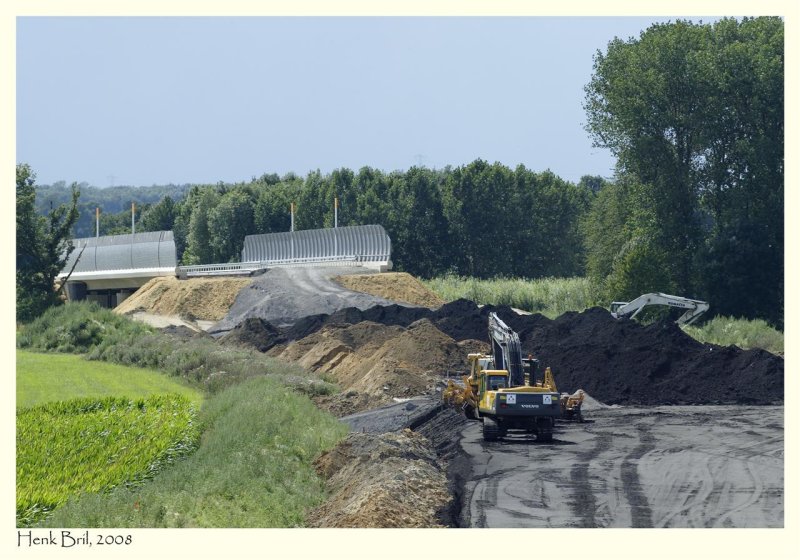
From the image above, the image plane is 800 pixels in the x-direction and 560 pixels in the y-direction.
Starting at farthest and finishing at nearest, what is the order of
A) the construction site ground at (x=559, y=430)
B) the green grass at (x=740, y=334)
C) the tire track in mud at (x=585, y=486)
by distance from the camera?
1. the green grass at (x=740, y=334)
2. the construction site ground at (x=559, y=430)
3. the tire track in mud at (x=585, y=486)

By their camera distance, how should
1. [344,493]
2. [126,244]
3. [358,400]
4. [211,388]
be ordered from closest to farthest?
[344,493]
[358,400]
[211,388]
[126,244]

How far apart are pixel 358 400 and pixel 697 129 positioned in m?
37.7

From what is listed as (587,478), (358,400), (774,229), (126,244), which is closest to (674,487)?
(587,478)

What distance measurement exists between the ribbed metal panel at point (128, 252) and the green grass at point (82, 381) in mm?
31871

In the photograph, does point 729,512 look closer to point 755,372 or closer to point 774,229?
point 755,372

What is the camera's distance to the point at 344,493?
71.2ft

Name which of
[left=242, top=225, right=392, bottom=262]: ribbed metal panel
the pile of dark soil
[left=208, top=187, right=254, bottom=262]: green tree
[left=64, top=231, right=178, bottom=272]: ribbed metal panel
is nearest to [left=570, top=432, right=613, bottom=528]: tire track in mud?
the pile of dark soil

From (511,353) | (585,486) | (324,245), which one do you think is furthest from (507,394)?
(324,245)

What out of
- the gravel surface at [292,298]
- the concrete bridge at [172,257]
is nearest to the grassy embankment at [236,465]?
the gravel surface at [292,298]

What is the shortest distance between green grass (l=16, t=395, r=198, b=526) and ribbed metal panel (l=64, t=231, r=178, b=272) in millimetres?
49608

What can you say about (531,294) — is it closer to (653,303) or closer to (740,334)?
(740,334)

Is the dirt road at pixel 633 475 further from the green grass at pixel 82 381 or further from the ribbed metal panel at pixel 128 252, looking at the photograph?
the ribbed metal panel at pixel 128 252

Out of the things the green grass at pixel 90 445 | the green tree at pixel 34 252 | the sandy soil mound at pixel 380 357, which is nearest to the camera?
the green grass at pixel 90 445

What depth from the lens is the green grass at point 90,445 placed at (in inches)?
822
